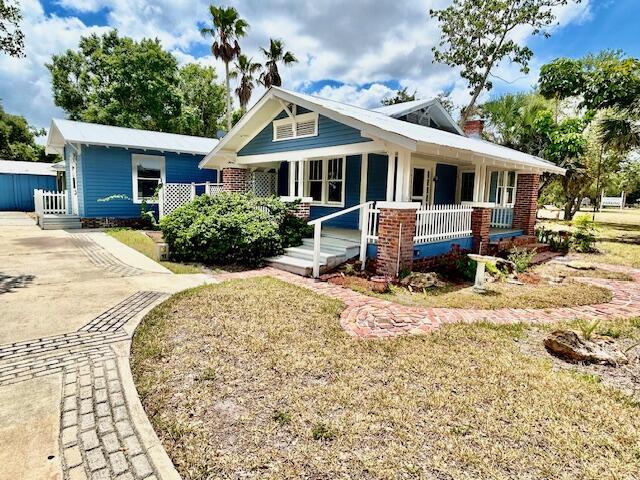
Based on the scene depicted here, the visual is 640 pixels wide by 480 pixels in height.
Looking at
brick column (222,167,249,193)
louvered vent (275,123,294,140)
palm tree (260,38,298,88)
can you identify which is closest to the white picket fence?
louvered vent (275,123,294,140)

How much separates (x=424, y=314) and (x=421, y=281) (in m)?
1.89

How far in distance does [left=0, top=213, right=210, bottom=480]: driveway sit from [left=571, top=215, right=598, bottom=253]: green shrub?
12251mm

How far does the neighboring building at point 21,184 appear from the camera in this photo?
73.7 feet

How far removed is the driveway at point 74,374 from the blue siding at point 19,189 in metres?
20.3

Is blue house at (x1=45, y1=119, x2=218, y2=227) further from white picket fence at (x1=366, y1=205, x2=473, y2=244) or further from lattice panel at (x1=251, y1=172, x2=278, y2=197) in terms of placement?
white picket fence at (x1=366, y1=205, x2=473, y2=244)

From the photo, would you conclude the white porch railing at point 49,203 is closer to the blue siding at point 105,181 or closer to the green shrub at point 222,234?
the blue siding at point 105,181

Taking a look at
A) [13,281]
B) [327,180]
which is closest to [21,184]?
[13,281]

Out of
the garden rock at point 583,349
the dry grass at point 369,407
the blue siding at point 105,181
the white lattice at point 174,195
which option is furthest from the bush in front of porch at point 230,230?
the blue siding at point 105,181

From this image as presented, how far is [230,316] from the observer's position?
4977 millimetres

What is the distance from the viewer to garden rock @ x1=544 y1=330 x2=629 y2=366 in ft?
12.6

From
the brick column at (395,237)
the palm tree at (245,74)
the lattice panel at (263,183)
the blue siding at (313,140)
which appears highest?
the palm tree at (245,74)

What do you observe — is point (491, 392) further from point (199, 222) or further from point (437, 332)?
point (199, 222)

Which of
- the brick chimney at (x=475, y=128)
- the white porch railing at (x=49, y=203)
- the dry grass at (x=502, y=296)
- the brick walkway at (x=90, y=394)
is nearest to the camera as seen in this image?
the brick walkway at (x=90, y=394)

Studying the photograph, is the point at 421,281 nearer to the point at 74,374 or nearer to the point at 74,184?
the point at 74,374
